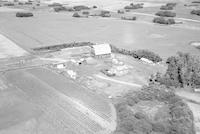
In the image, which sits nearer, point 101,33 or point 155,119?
point 155,119

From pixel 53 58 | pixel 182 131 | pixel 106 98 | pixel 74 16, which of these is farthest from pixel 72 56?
pixel 74 16

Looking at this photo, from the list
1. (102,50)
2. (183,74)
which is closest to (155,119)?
(183,74)

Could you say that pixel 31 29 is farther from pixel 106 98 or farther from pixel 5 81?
pixel 106 98

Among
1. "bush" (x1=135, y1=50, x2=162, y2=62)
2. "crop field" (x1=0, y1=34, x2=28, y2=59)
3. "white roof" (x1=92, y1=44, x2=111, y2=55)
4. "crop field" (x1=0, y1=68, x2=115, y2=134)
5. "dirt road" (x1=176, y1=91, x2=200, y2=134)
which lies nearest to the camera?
"crop field" (x1=0, y1=68, x2=115, y2=134)

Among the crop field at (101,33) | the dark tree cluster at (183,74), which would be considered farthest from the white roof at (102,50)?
the dark tree cluster at (183,74)

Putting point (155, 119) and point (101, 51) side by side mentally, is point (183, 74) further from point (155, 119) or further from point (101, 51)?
point (101, 51)

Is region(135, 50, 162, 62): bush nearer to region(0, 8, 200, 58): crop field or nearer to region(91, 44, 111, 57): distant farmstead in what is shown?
region(0, 8, 200, 58): crop field

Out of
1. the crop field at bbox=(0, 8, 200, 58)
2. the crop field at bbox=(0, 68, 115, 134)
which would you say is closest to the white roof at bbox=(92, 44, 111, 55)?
the crop field at bbox=(0, 8, 200, 58)
